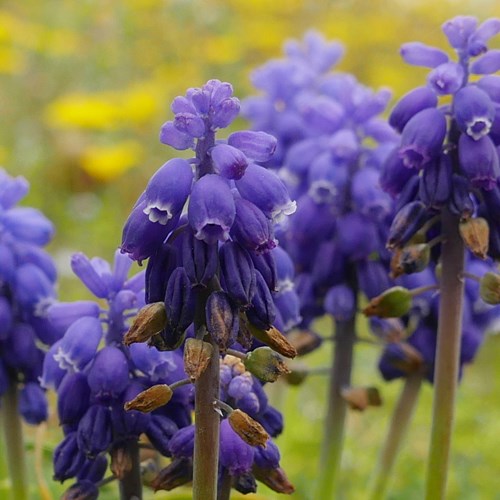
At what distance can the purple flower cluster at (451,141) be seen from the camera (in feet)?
8.20

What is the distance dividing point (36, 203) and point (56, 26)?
7.51 ft

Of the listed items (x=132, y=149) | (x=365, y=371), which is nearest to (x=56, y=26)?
(x=132, y=149)

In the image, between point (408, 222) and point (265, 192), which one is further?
point (408, 222)

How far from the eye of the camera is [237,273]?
6.61 feet

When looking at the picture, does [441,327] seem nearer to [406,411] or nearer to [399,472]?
[406,411]

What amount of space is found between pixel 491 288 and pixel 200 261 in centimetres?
93

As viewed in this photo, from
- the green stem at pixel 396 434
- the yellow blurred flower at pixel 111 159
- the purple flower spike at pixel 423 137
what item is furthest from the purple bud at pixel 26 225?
the yellow blurred flower at pixel 111 159

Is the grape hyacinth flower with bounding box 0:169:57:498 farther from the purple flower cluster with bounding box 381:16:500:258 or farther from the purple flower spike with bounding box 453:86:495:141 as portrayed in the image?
the purple flower spike with bounding box 453:86:495:141

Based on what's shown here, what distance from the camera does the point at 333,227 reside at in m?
3.37

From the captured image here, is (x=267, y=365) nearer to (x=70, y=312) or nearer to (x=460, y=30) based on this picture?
(x=70, y=312)

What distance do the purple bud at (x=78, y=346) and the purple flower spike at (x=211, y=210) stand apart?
1.77ft

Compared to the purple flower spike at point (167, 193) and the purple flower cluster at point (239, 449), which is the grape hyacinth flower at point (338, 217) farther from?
the purple flower spike at point (167, 193)

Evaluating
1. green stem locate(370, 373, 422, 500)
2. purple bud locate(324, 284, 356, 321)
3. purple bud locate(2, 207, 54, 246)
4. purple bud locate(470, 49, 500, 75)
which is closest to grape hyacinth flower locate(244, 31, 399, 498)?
purple bud locate(324, 284, 356, 321)

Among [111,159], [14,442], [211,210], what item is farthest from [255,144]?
[111,159]
